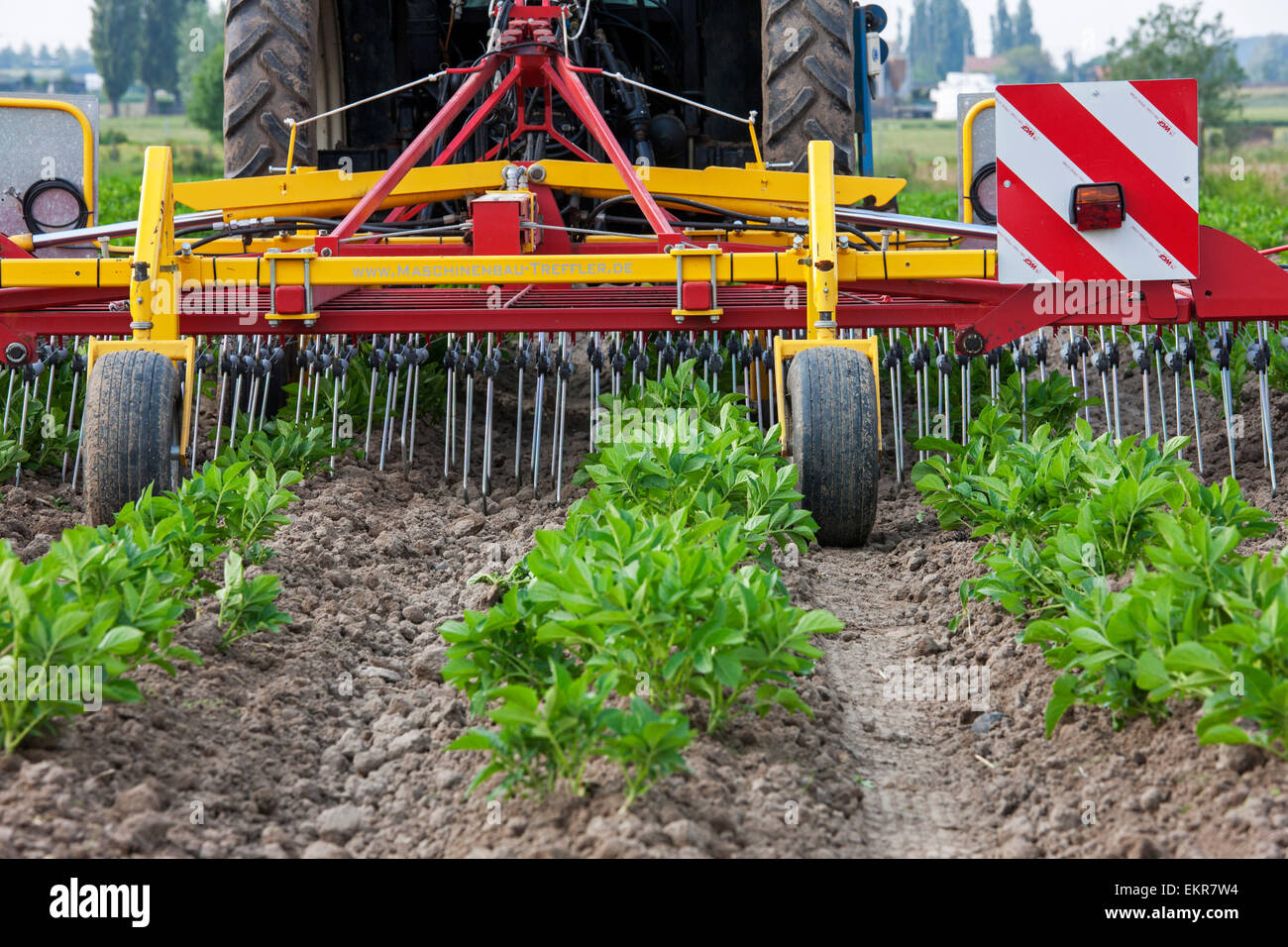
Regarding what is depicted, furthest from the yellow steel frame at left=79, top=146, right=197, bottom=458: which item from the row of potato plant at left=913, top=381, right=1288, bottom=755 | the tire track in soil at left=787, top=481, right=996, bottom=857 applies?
the row of potato plant at left=913, top=381, right=1288, bottom=755

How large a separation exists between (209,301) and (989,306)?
2275 mm

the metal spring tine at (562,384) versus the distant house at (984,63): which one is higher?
the distant house at (984,63)

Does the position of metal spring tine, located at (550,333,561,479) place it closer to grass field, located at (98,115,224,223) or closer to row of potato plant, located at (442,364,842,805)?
row of potato plant, located at (442,364,842,805)

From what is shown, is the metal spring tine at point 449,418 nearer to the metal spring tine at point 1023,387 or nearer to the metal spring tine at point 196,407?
the metal spring tine at point 196,407

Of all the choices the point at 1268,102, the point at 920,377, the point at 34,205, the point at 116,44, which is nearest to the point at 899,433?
the point at 920,377

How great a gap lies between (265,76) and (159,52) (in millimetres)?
81565

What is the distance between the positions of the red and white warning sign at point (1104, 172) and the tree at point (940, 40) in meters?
113

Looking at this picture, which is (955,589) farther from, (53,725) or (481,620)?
(53,725)

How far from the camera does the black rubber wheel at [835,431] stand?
349 cm

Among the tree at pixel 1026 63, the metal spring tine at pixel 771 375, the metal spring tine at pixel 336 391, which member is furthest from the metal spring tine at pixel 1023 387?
the tree at pixel 1026 63

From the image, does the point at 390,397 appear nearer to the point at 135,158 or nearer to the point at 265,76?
the point at 265,76

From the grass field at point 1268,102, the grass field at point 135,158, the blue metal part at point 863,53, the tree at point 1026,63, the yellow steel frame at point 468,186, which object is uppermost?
the tree at point 1026,63
